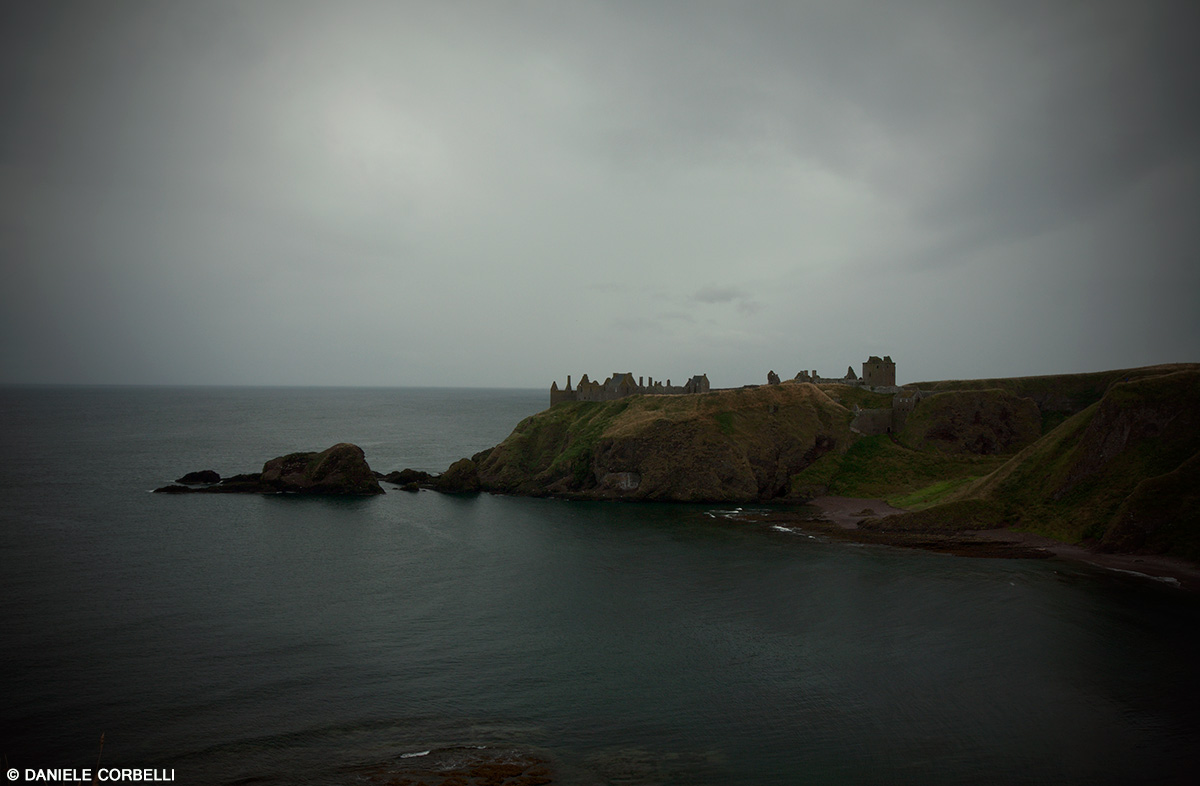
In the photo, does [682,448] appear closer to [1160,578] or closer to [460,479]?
[460,479]

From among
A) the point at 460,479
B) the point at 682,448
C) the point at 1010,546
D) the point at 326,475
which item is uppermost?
the point at 682,448

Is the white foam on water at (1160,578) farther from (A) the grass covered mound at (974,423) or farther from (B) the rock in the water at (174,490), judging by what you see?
(B) the rock in the water at (174,490)

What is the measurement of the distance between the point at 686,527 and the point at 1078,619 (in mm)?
39198

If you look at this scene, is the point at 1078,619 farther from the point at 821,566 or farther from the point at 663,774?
the point at 663,774

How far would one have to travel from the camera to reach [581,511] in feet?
282

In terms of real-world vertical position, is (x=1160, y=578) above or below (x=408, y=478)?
above

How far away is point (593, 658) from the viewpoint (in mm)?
37719

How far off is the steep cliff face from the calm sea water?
2352cm

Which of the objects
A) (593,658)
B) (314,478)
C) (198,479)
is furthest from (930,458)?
(198,479)


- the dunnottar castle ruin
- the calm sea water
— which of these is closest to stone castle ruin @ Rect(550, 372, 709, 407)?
the dunnottar castle ruin

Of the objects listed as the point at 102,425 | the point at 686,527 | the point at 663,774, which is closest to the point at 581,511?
the point at 686,527

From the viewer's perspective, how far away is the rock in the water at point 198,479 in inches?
3828

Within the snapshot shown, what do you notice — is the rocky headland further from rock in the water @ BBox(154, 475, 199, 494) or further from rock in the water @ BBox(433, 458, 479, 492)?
rock in the water @ BBox(154, 475, 199, 494)

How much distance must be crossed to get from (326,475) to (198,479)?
844 inches
